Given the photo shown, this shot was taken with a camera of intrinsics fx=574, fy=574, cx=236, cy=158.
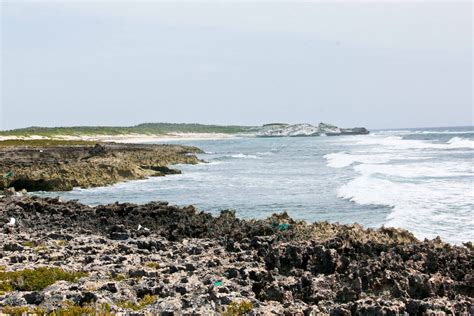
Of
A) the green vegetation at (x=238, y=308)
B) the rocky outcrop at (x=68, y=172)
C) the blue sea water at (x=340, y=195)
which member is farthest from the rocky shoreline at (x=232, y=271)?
the rocky outcrop at (x=68, y=172)

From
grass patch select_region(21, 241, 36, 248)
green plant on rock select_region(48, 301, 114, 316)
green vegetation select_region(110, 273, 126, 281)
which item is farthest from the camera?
grass patch select_region(21, 241, 36, 248)

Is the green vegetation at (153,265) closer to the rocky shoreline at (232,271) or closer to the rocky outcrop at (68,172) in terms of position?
the rocky shoreline at (232,271)

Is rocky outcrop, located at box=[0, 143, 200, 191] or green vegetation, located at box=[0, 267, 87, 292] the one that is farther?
rocky outcrop, located at box=[0, 143, 200, 191]

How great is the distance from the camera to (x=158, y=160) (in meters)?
51.7

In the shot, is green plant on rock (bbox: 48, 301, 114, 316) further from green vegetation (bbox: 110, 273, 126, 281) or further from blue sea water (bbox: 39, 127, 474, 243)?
blue sea water (bbox: 39, 127, 474, 243)

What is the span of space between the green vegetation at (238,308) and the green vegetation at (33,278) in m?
2.86

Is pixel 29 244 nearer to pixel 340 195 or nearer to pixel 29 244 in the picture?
pixel 29 244

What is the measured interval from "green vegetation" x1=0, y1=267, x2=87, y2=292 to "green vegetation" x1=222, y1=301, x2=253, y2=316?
286 cm

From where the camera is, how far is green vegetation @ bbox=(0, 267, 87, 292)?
29.6 ft

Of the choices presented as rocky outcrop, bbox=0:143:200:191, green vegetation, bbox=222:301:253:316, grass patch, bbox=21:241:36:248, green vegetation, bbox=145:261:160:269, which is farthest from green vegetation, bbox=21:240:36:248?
rocky outcrop, bbox=0:143:200:191

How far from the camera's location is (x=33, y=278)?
9320 millimetres

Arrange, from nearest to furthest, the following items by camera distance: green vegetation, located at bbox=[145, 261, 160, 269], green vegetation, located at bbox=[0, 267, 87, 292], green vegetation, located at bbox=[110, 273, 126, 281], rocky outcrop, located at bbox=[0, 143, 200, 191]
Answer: green vegetation, located at bbox=[0, 267, 87, 292], green vegetation, located at bbox=[110, 273, 126, 281], green vegetation, located at bbox=[145, 261, 160, 269], rocky outcrop, located at bbox=[0, 143, 200, 191]

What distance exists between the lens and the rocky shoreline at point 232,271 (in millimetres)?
7941

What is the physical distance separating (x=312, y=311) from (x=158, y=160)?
44.8 meters
